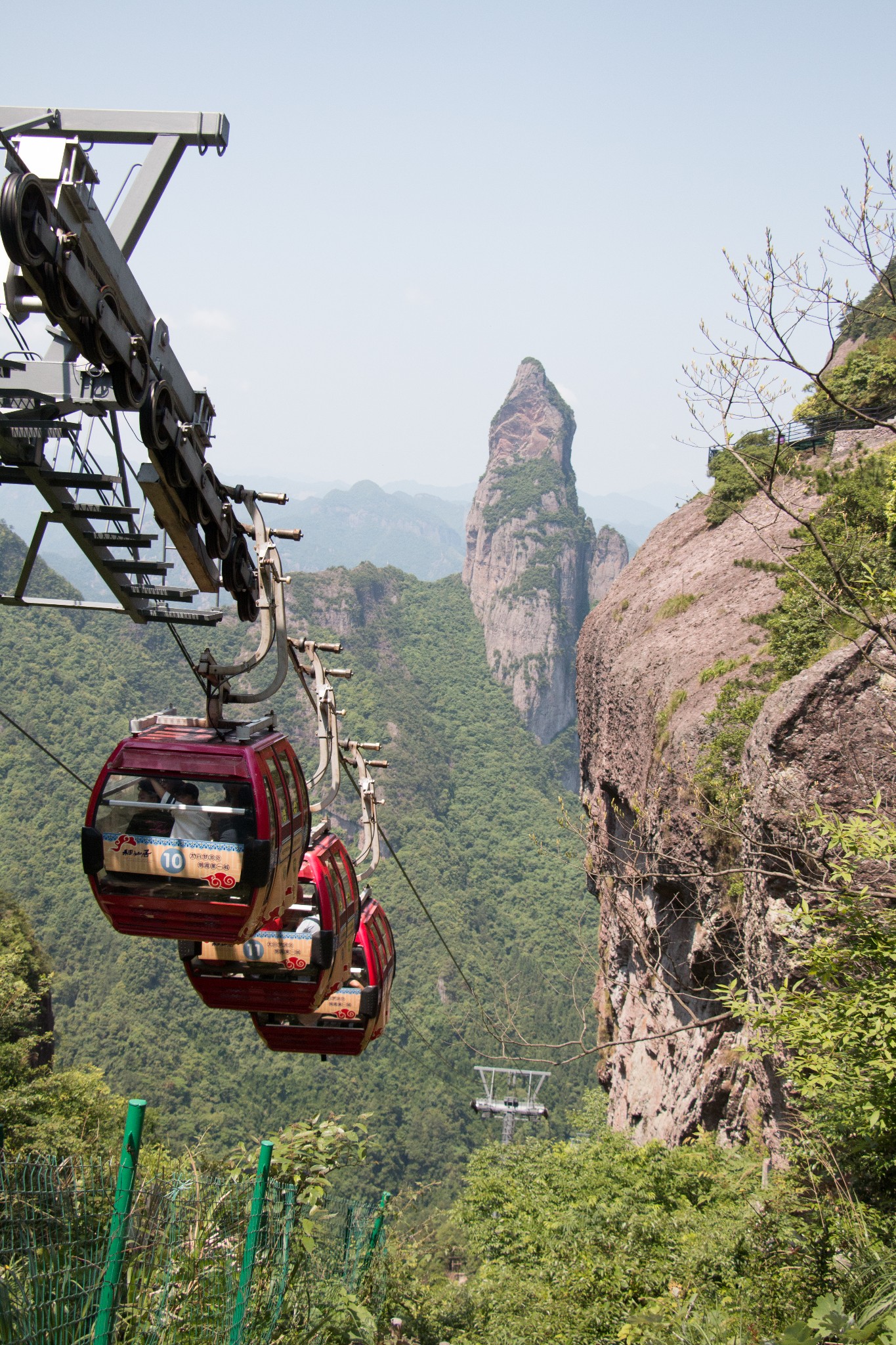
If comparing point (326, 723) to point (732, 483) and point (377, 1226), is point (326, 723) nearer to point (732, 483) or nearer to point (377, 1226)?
point (377, 1226)

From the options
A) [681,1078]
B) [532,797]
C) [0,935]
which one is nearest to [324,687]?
[681,1078]

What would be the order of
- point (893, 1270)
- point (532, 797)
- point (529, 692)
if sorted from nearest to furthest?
point (893, 1270), point (532, 797), point (529, 692)

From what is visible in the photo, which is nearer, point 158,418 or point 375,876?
point 158,418

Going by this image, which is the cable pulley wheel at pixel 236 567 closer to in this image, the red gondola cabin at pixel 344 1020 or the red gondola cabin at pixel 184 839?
the red gondola cabin at pixel 184 839

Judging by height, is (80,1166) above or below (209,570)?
below

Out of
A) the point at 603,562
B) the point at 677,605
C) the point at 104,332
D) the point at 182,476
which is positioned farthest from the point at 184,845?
the point at 603,562

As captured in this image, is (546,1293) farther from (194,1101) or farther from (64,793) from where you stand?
(64,793)

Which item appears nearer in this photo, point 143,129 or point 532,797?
point 143,129
